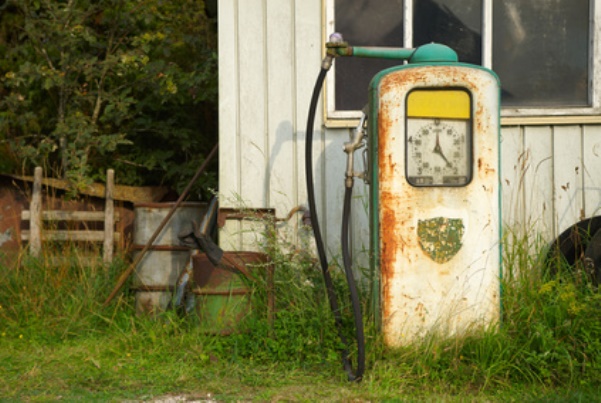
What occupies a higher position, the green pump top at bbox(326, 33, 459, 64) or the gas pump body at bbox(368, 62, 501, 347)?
the green pump top at bbox(326, 33, 459, 64)

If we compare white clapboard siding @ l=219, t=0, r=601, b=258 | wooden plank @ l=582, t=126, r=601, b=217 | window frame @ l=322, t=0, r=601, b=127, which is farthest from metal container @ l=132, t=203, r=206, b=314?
wooden plank @ l=582, t=126, r=601, b=217

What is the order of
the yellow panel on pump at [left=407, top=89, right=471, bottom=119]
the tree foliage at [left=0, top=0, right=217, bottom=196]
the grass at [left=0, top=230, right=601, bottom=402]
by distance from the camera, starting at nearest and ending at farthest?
1. the grass at [left=0, top=230, right=601, bottom=402]
2. the yellow panel on pump at [left=407, top=89, right=471, bottom=119]
3. the tree foliage at [left=0, top=0, right=217, bottom=196]

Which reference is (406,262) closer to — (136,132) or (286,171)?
(286,171)

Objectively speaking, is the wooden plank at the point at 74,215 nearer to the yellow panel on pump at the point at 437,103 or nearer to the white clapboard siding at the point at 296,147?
the white clapboard siding at the point at 296,147

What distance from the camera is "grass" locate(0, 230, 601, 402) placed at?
4586 mm

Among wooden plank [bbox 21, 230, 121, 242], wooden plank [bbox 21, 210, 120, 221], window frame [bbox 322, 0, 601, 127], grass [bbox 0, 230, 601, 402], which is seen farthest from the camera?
wooden plank [bbox 21, 210, 120, 221]

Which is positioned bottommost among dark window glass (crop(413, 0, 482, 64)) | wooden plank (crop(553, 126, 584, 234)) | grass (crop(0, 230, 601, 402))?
grass (crop(0, 230, 601, 402))

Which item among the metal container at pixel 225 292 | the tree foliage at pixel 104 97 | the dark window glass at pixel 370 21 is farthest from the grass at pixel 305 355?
the tree foliage at pixel 104 97

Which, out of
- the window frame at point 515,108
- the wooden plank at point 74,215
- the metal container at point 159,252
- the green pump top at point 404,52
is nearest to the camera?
the green pump top at point 404,52

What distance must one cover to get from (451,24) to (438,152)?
1.63 meters

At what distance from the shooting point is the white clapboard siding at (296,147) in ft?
19.7

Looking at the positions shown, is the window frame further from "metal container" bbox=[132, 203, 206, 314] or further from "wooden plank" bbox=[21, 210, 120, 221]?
"wooden plank" bbox=[21, 210, 120, 221]

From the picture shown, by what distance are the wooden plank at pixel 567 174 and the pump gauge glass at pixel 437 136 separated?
146cm

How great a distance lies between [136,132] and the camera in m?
8.12
